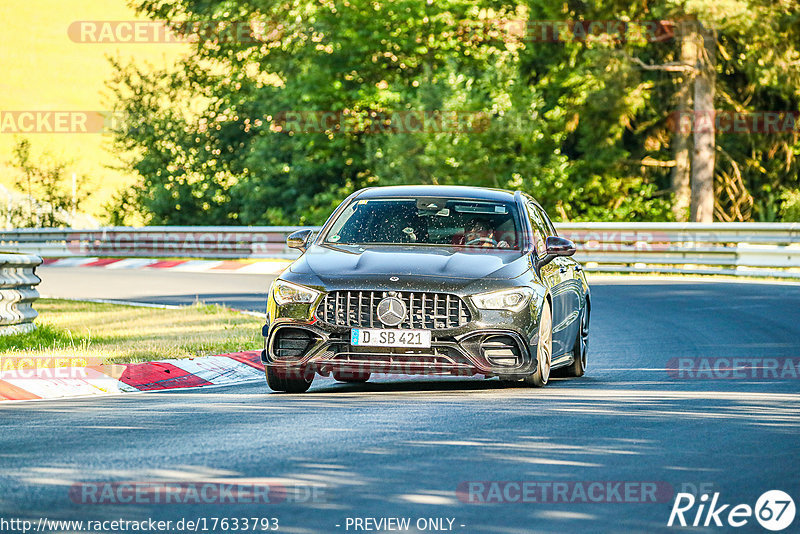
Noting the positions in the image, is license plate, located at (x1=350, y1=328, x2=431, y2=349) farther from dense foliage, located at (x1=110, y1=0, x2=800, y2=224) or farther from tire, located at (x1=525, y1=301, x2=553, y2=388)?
dense foliage, located at (x1=110, y1=0, x2=800, y2=224)

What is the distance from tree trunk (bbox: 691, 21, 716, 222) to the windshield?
25870 millimetres

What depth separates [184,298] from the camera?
22.6 meters

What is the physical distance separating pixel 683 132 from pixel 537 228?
2745 cm

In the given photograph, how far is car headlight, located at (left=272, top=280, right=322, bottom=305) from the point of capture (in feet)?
33.9

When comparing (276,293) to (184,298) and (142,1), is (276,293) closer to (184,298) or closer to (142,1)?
(184,298)

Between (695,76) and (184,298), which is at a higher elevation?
(695,76)

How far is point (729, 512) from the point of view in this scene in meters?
6.32

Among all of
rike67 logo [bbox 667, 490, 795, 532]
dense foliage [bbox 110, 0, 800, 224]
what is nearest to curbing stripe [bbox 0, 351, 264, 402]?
rike67 logo [bbox 667, 490, 795, 532]

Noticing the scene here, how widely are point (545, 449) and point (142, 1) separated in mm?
47729

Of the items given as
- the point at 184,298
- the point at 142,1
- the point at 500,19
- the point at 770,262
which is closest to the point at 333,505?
the point at 184,298
